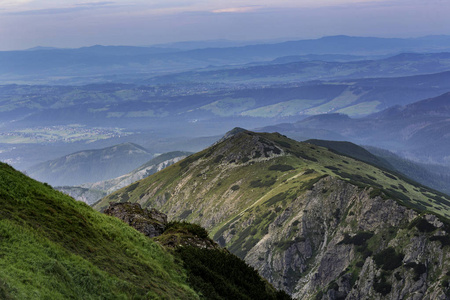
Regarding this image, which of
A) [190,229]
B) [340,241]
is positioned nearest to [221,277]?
[190,229]

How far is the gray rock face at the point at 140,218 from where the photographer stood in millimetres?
52719

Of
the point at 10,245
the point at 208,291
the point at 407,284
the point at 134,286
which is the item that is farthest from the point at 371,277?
the point at 10,245

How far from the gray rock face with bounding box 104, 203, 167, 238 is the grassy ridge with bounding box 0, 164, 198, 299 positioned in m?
11.0

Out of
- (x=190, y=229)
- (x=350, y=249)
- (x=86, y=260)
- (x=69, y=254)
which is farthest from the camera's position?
(x=350, y=249)

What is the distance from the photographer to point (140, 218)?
55.1m

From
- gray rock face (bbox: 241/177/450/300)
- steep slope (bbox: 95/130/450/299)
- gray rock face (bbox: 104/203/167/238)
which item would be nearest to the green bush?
gray rock face (bbox: 104/203/167/238)

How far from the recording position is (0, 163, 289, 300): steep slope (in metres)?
25.4

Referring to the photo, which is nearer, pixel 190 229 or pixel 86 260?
pixel 86 260

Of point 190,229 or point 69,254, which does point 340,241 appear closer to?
point 190,229

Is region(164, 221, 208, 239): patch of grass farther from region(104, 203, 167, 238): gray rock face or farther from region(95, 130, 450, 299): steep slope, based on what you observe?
region(95, 130, 450, 299): steep slope

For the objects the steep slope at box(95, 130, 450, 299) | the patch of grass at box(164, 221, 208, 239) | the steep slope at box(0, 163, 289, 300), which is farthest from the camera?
the steep slope at box(95, 130, 450, 299)

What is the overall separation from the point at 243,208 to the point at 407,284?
10082 centimetres

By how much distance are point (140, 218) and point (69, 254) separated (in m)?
25.8

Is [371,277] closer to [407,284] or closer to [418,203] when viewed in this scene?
[407,284]
